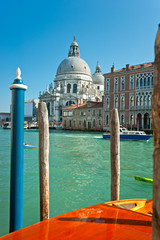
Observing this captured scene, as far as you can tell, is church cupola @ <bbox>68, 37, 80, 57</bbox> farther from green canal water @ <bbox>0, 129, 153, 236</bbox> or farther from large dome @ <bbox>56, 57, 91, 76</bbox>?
green canal water @ <bbox>0, 129, 153, 236</bbox>

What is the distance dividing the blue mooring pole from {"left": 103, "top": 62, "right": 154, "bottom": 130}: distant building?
78.8 feet

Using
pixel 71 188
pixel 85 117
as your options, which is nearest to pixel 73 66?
pixel 85 117

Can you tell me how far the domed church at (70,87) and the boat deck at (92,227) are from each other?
4616 cm

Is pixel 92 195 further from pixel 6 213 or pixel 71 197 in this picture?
pixel 6 213

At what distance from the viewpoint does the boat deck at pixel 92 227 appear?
5.83 feet

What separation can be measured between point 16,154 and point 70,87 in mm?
51772

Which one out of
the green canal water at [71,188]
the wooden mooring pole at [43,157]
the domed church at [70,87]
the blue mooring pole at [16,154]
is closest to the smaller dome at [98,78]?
the domed church at [70,87]

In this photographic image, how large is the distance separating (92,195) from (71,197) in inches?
18.6

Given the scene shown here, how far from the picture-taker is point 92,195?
505 centimetres

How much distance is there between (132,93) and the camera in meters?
26.7

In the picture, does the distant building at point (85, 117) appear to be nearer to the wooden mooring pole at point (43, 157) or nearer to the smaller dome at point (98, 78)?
the smaller dome at point (98, 78)

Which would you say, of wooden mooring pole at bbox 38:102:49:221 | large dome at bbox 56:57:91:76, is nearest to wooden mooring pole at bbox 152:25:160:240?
wooden mooring pole at bbox 38:102:49:221

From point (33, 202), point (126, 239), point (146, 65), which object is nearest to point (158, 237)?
point (126, 239)

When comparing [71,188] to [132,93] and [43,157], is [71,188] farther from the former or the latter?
[132,93]
